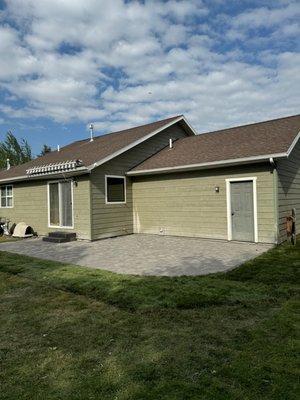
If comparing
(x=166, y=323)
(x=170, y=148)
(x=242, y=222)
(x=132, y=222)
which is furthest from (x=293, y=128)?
(x=166, y=323)

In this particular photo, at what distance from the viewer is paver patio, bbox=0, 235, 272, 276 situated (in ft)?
25.2

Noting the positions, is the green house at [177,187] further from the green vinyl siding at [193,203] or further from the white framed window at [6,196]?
the white framed window at [6,196]

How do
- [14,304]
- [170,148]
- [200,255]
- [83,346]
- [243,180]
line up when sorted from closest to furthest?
[83,346] → [14,304] → [200,255] → [243,180] → [170,148]

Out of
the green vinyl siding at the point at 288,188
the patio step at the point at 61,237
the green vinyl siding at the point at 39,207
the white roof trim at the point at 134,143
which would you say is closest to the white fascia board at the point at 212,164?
the green vinyl siding at the point at 288,188

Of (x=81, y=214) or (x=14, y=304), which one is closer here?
(x=14, y=304)

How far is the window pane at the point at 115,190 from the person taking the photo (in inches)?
521

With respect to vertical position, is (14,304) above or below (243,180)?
below

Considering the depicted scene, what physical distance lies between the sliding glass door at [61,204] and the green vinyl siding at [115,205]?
1.22 meters

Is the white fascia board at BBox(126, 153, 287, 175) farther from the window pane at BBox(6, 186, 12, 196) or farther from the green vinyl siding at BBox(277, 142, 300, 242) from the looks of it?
the window pane at BBox(6, 186, 12, 196)

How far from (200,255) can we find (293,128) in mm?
5801

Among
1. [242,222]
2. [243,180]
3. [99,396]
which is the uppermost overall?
[243,180]

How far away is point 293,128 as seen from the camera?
1163 centimetres

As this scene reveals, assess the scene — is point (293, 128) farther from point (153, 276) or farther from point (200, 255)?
point (153, 276)

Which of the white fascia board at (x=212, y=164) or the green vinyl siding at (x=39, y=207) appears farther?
the green vinyl siding at (x=39, y=207)
